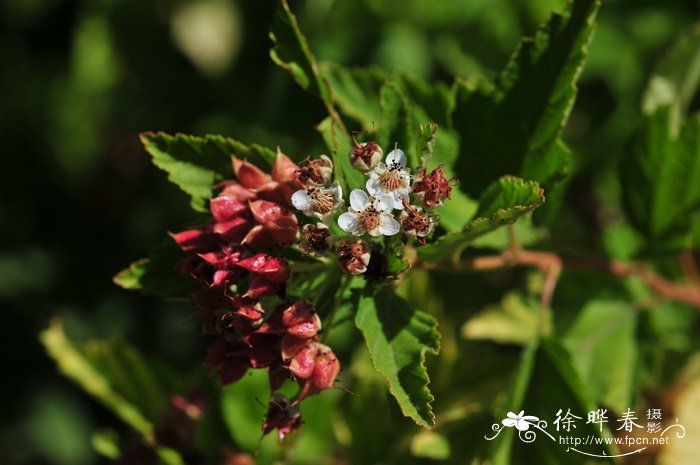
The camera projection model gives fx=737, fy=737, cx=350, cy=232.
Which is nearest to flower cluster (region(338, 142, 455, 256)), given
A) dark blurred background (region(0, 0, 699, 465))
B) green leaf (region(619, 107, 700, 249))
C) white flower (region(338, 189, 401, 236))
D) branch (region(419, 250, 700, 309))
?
white flower (region(338, 189, 401, 236))

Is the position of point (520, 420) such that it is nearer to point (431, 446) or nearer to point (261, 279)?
point (431, 446)

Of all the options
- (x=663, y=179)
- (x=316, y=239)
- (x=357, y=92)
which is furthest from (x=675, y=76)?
(x=316, y=239)

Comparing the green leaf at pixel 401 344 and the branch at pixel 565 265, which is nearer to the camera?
the green leaf at pixel 401 344

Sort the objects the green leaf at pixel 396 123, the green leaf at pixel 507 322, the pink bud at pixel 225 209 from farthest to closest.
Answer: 1. the green leaf at pixel 507 322
2. the green leaf at pixel 396 123
3. the pink bud at pixel 225 209

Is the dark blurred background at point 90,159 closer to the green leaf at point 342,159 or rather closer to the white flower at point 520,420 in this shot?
the green leaf at point 342,159

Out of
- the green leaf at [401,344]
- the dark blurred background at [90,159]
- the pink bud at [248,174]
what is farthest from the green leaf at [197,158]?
the dark blurred background at [90,159]
